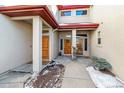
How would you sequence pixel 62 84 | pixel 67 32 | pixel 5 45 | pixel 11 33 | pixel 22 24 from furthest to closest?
pixel 67 32 → pixel 22 24 → pixel 11 33 → pixel 5 45 → pixel 62 84

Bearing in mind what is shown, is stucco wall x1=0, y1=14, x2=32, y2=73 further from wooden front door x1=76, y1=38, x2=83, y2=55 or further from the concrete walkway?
wooden front door x1=76, y1=38, x2=83, y2=55

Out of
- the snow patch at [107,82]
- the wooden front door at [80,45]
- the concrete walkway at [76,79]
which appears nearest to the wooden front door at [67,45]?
the wooden front door at [80,45]

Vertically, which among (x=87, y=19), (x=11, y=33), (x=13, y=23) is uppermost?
(x=87, y=19)

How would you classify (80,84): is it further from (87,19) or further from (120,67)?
(87,19)

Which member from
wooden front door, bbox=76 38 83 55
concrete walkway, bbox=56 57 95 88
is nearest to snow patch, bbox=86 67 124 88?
concrete walkway, bbox=56 57 95 88

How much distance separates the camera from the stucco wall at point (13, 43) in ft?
19.5

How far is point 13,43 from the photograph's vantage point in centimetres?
684

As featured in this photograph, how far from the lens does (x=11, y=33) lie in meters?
6.62

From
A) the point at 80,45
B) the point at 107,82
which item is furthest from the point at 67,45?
the point at 107,82

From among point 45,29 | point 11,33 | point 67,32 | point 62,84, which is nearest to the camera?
point 62,84

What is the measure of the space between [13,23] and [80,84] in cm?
496

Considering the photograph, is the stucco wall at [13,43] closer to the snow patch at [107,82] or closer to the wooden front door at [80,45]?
the snow patch at [107,82]

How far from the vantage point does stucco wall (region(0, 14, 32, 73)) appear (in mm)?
5943

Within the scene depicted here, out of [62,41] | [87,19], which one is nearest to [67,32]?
[62,41]
